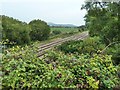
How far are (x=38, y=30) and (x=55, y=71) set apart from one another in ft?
127

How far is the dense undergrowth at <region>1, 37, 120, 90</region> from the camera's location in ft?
12.7

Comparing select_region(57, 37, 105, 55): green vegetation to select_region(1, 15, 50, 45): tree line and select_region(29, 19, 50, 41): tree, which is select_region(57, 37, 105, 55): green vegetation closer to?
select_region(1, 15, 50, 45): tree line

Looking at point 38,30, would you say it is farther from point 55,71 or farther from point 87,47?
point 55,71

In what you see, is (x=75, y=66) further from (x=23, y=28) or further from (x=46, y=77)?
(x=23, y=28)

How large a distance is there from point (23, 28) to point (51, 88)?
105ft

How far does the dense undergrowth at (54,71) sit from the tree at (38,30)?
3706 cm

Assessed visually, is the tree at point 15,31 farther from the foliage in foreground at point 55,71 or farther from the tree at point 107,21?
the foliage in foreground at point 55,71

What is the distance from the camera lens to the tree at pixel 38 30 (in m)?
41.9

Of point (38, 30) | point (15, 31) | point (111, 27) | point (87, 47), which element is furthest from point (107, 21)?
point (38, 30)

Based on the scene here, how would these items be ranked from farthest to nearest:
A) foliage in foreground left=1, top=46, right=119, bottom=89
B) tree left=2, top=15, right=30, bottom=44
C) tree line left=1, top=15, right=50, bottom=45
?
tree left=2, top=15, right=30, bottom=44 < tree line left=1, top=15, right=50, bottom=45 < foliage in foreground left=1, top=46, right=119, bottom=89

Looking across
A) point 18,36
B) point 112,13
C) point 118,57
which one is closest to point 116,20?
point 112,13

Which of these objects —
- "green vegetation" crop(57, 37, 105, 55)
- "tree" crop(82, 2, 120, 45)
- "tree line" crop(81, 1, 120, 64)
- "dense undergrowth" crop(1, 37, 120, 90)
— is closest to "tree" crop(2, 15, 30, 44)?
"green vegetation" crop(57, 37, 105, 55)

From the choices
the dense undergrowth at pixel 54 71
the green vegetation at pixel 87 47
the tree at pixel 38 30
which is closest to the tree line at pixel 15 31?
the tree at pixel 38 30

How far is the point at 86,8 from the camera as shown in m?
15.9
